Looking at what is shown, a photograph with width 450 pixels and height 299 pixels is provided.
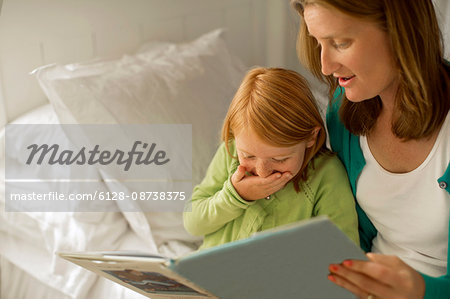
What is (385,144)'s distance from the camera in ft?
3.74

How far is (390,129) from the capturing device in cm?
113

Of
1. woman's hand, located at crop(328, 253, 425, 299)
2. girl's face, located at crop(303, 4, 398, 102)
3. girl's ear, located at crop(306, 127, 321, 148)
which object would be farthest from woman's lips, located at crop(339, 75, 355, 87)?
woman's hand, located at crop(328, 253, 425, 299)

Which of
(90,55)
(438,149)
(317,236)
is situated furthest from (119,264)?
(90,55)

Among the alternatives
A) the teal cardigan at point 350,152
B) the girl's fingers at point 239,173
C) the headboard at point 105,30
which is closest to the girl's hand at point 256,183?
the girl's fingers at point 239,173

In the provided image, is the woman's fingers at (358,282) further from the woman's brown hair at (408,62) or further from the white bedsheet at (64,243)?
the white bedsheet at (64,243)

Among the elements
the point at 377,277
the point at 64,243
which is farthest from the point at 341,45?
the point at 64,243

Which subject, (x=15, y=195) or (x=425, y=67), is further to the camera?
(x=15, y=195)

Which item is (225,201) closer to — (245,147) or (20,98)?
(245,147)

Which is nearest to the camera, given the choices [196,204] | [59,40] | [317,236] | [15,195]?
A: [317,236]

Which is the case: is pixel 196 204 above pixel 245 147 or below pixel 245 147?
below

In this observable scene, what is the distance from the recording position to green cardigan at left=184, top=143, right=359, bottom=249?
116 centimetres

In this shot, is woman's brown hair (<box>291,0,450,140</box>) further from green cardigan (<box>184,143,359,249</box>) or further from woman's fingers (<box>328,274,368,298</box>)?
woman's fingers (<box>328,274,368,298</box>)

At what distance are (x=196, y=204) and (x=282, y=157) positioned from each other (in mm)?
266

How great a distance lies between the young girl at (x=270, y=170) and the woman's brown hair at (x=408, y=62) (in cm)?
9
